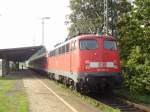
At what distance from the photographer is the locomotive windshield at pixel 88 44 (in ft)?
69.2

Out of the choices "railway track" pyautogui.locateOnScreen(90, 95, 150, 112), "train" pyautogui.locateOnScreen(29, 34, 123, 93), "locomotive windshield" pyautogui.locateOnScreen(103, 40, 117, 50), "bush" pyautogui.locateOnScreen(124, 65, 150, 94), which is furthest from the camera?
"locomotive windshield" pyautogui.locateOnScreen(103, 40, 117, 50)

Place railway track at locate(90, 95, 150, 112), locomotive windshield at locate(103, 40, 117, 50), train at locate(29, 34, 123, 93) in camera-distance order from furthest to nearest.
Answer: locomotive windshield at locate(103, 40, 117, 50), train at locate(29, 34, 123, 93), railway track at locate(90, 95, 150, 112)

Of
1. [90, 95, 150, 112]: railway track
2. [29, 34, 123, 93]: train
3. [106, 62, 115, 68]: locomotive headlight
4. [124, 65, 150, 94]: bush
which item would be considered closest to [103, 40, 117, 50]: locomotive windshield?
[29, 34, 123, 93]: train

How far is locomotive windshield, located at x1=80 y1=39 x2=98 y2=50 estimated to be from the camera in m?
21.1

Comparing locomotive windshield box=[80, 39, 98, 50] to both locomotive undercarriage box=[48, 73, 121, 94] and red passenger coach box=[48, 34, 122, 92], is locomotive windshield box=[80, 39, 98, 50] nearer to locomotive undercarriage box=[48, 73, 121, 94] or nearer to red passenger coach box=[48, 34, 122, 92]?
red passenger coach box=[48, 34, 122, 92]

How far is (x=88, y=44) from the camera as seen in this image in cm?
2128

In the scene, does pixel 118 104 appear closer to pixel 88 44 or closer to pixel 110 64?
pixel 110 64

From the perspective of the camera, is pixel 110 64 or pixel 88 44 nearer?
pixel 110 64

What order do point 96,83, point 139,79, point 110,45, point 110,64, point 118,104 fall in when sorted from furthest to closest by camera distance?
point 110,45
point 139,79
point 110,64
point 96,83
point 118,104

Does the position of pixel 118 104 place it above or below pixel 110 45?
below

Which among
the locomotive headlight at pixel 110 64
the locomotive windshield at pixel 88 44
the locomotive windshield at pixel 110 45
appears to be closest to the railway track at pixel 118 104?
the locomotive headlight at pixel 110 64

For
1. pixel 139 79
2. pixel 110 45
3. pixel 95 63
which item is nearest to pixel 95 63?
pixel 95 63

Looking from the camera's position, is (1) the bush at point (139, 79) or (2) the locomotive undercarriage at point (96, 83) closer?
(2) the locomotive undercarriage at point (96, 83)

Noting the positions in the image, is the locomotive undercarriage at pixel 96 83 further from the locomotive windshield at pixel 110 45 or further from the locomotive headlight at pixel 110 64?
the locomotive windshield at pixel 110 45
